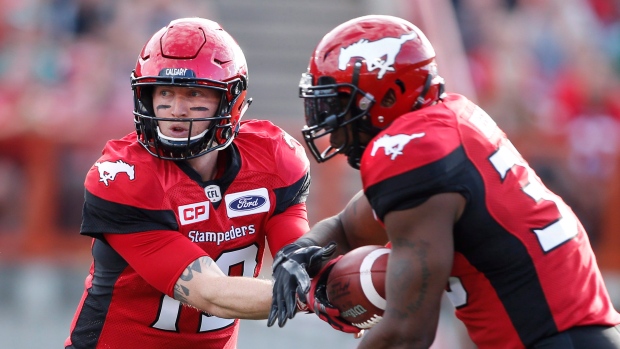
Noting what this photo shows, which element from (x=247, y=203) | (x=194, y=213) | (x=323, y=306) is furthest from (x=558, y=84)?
(x=323, y=306)

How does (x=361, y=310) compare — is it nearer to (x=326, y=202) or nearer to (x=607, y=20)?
(x=326, y=202)

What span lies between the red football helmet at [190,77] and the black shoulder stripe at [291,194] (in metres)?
0.29

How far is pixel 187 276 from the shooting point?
335cm

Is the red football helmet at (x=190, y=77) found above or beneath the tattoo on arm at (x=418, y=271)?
above

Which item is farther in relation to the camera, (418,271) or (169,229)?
(169,229)

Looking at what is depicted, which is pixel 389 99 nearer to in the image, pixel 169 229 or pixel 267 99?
pixel 169 229

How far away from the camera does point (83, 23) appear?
8.68m

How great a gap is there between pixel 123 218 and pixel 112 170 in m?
0.18

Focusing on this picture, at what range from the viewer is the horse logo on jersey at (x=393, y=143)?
2.81m

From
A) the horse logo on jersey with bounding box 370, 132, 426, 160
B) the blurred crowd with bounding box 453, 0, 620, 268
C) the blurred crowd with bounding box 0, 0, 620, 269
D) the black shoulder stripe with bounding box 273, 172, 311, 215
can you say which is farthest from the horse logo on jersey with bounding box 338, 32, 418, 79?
the blurred crowd with bounding box 453, 0, 620, 268

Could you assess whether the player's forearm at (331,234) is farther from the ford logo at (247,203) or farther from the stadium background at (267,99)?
the stadium background at (267,99)

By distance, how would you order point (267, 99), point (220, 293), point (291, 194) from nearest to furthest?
point (220, 293) < point (291, 194) < point (267, 99)

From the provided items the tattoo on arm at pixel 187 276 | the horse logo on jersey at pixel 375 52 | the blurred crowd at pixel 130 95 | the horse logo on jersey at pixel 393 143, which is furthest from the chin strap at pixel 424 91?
the blurred crowd at pixel 130 95

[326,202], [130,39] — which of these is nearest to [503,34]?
[326,202]
